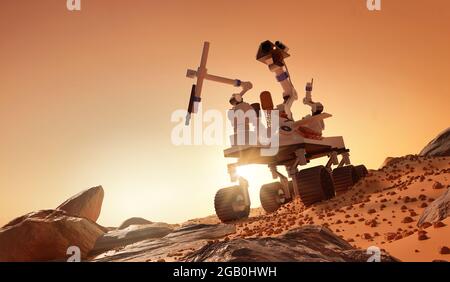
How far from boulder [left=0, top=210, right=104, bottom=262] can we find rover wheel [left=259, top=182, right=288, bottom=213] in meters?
5.60

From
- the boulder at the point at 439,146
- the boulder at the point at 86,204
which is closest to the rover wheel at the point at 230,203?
the boulder at the point at 86,204

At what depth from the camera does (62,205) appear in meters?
16.2

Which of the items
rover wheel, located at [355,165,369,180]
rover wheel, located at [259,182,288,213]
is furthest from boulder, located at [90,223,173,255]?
rover wheel, located at [355,165,369,180]

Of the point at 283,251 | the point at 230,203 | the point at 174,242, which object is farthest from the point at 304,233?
the point at 230,203

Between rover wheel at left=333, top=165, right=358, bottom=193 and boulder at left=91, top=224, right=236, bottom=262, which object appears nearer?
boulder at left=91, top=224, right=236, bottom=262

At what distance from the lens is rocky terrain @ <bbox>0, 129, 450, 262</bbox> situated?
355 cm

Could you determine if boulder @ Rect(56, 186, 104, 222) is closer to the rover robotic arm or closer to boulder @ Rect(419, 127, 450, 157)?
the rover robotic arm

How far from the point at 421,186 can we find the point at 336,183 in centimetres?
301

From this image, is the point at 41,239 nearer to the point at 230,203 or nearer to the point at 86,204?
the point at 230,203

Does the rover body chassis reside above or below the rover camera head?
below

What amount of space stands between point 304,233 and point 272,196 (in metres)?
7.86
